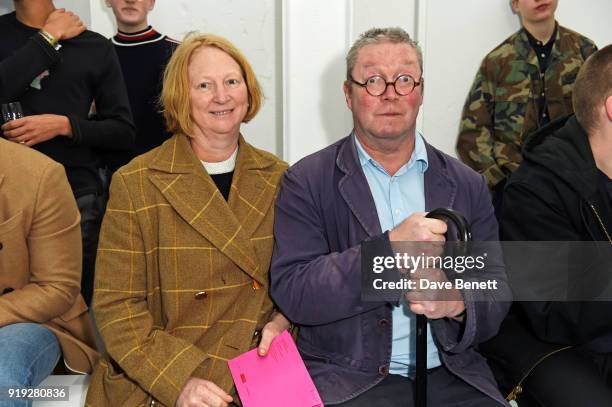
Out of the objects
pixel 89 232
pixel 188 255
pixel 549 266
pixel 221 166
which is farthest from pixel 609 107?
pixel 89 232

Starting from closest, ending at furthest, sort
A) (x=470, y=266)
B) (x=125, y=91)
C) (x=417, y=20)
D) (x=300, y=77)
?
(x=470, y=266)
(x=125, y=91)
(x=300, y=77)
(x=417, y=20)

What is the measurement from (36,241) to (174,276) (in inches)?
16.3

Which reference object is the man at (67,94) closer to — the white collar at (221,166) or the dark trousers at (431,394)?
the white collar at (221,166)

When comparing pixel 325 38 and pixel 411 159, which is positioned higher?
pixel 325 38

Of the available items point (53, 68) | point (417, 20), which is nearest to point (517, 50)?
point (417, 20)

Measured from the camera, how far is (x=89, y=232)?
2.24 m

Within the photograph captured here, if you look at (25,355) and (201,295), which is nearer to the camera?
(25,355)

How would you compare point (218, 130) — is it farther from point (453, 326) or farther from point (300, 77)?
point (300, 77)

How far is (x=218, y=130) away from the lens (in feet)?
6.19

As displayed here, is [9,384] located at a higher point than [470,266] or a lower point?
lower

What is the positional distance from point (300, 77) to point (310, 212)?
1351mm

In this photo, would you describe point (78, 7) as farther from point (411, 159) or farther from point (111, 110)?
point (411, 159)

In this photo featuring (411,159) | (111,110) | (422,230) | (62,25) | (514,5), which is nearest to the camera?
(422,230)

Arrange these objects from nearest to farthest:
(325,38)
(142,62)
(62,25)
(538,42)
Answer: (62,25)
(142,62)
(325,38)
(538,42)
